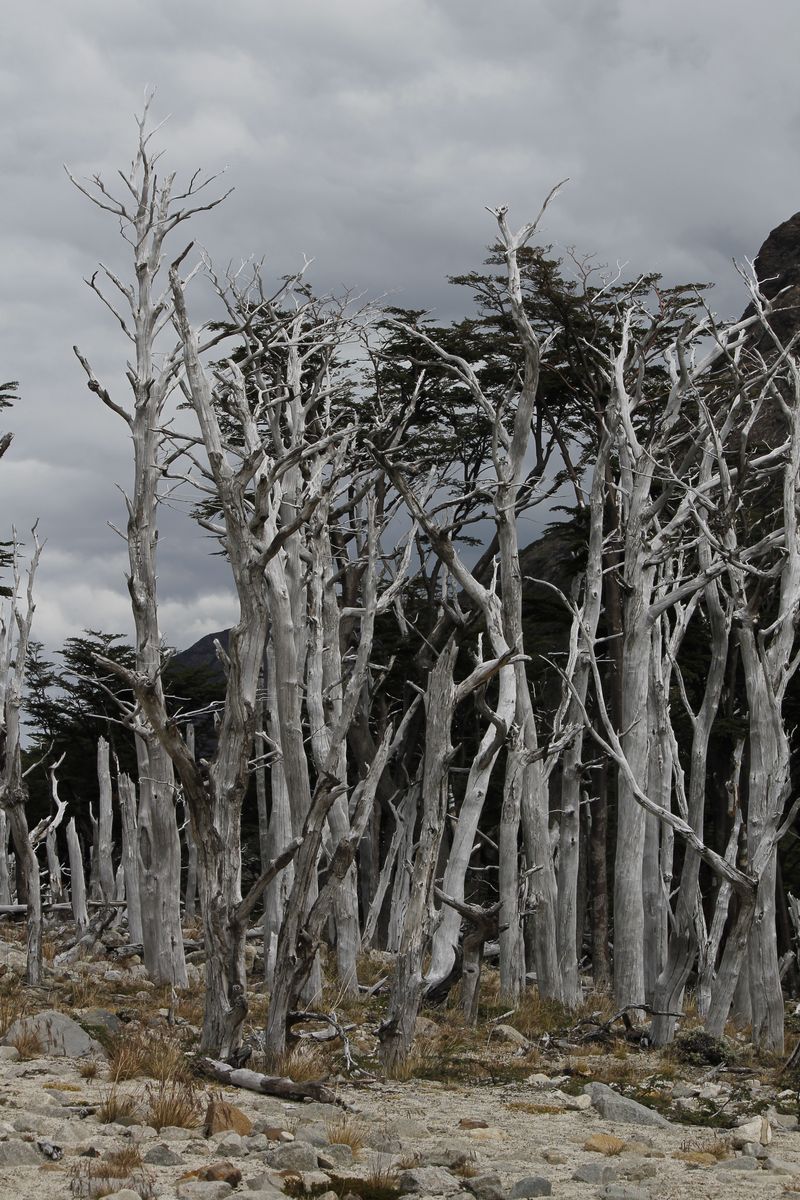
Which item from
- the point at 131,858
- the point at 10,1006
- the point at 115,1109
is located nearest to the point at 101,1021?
the point at 10,1006

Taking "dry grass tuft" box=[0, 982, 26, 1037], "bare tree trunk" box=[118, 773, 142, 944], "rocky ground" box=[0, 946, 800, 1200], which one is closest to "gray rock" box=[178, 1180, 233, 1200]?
"rocky ground" box=[0, 946, 800, 1200]

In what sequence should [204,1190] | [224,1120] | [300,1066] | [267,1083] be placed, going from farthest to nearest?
1. [300,1066]
2. [267,1083]
3. [224,1120]
4. [204,1190]

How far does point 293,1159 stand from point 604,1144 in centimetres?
193

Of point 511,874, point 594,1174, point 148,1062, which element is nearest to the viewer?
point 594,1174

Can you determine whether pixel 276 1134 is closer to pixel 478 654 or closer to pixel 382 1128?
pixel 382 1128

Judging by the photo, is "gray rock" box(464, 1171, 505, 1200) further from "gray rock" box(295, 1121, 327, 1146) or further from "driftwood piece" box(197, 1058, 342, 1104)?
"driftwood piece" box(197, 1058, 342, 1104)

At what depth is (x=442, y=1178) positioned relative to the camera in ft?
17.8

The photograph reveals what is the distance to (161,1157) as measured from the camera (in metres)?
5.52

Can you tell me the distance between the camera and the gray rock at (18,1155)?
5301 millimetres

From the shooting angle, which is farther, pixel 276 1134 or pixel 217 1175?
pixel 276 1134

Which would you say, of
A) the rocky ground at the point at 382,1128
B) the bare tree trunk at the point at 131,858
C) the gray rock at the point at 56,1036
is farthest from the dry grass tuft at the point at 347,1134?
the bare tree trunk at the point at 131,858

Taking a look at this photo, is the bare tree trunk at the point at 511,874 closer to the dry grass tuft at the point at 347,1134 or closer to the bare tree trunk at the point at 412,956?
the bare tree trunk at the point at 412,956

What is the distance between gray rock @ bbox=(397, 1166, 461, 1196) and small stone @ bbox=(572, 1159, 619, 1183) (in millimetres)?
653

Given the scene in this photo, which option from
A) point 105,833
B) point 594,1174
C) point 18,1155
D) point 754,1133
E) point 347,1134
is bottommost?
point 754,1133
